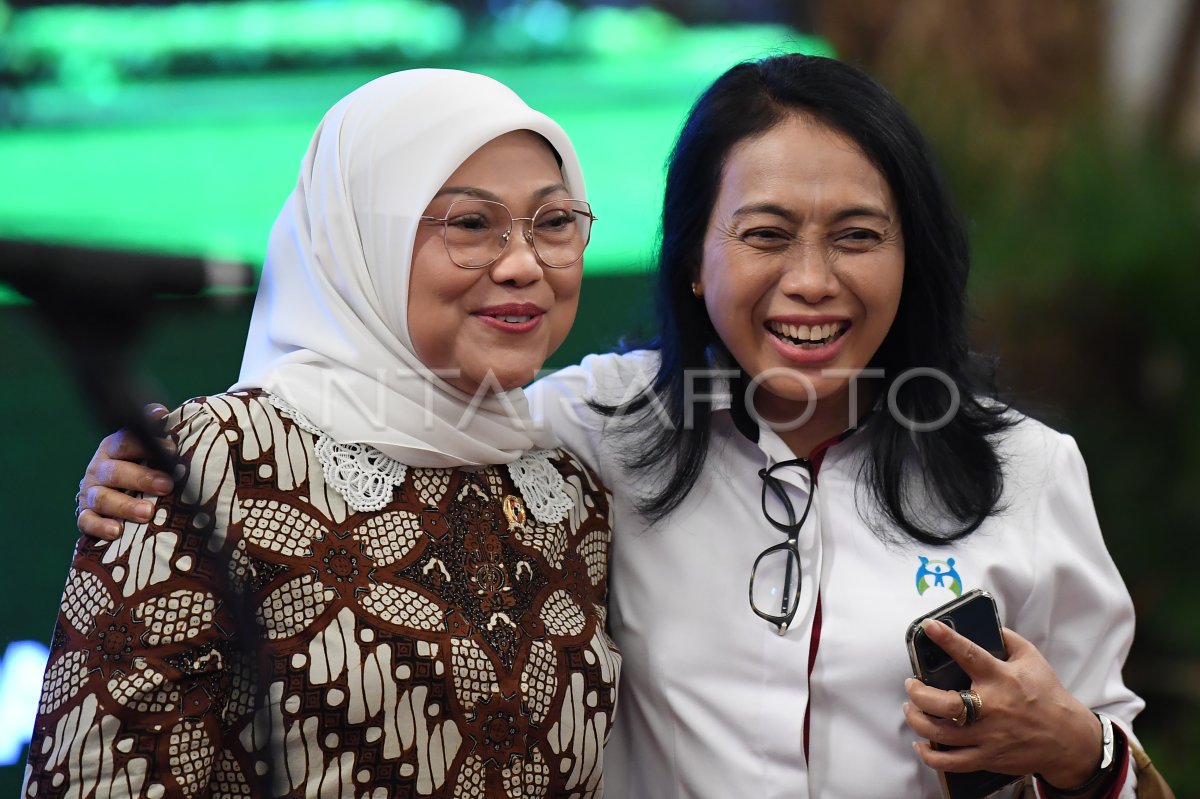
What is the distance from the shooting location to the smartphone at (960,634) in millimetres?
1855

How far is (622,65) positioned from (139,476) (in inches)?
114

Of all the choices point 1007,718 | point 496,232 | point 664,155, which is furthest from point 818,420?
point 664,155

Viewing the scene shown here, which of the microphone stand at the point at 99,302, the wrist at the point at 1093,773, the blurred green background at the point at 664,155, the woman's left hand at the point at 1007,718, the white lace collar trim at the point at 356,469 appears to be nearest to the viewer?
the microphone stand at the point at 99,302

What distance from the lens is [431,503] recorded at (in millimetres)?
1809

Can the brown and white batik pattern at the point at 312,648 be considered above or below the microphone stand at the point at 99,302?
below

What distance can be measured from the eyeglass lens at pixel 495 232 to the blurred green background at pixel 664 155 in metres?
0.48

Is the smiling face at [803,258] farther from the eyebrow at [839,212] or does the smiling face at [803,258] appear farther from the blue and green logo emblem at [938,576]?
the blue and green logo emblem at [938,576]

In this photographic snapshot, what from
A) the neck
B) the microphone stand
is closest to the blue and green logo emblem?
the neck

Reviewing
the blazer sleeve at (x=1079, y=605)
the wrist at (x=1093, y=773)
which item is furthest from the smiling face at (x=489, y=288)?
the wrist at (x=1093, y=773)

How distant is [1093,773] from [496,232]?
4.06ft

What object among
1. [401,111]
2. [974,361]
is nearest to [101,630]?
[401,111]

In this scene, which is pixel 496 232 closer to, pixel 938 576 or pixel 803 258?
pixel 803 258

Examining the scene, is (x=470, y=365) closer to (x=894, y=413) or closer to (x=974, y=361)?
(x=894, y=413)

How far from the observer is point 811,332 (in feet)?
6.69
